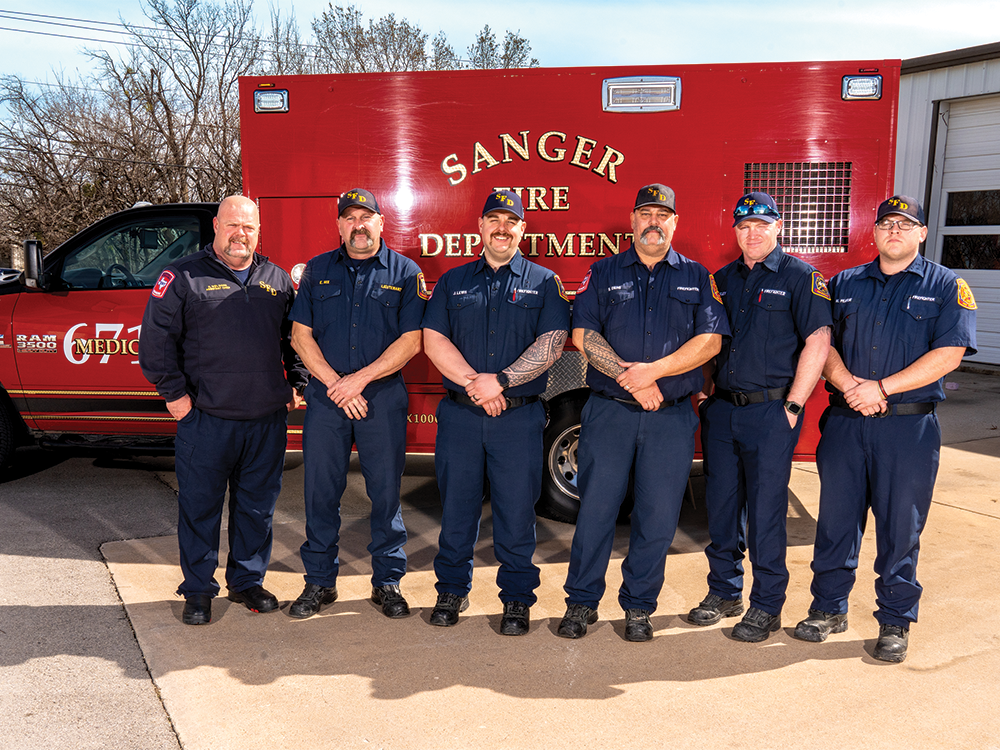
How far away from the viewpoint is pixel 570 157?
445 centimetres

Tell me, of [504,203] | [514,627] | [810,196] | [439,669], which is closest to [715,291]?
[504,203]

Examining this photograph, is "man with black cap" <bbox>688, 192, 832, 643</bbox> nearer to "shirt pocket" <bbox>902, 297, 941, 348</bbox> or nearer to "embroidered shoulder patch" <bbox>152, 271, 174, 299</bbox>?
"shirt pocket" <bbox>902, 297, 941, 348</bbox>

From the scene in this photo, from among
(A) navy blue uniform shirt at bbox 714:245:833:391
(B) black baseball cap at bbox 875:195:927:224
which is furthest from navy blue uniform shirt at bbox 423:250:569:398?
(B) black baseball cap at bbox 875:195:927:224

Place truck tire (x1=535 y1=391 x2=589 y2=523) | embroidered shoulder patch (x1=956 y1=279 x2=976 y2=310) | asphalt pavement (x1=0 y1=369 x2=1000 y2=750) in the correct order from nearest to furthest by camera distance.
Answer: asphalt pavement (x1=0 y1=369 x2=1000 y2=750), embroidered shoulder patch (x1=956 y1=279 x2=976 y2=310), truck tire (x1=535 y1=391 x2=589 y2=523)

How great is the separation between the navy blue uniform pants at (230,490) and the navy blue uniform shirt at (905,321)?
260cm

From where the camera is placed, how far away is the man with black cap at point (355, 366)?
3559 mm

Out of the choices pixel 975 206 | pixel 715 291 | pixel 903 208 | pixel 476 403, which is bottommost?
pixel 476 403

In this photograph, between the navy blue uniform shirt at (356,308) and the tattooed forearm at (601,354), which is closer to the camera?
the tattooed forearm at (601,354)

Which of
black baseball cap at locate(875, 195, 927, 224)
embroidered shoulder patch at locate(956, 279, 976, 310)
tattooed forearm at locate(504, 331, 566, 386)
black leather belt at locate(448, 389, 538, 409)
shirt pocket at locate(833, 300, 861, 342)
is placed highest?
black baseball cap at locate(875, 195, 927, 224)

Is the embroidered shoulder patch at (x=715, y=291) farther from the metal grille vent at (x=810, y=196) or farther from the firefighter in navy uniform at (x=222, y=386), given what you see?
the firefighter in navy uniform at (x=222, y=386)

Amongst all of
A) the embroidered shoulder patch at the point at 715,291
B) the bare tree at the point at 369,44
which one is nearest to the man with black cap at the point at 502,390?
the embroidered shoulder patch at the point at 715,291

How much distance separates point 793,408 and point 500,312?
131 centimetres

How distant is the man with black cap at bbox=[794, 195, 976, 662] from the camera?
3178 mm

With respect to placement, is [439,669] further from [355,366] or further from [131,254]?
[131,254]
